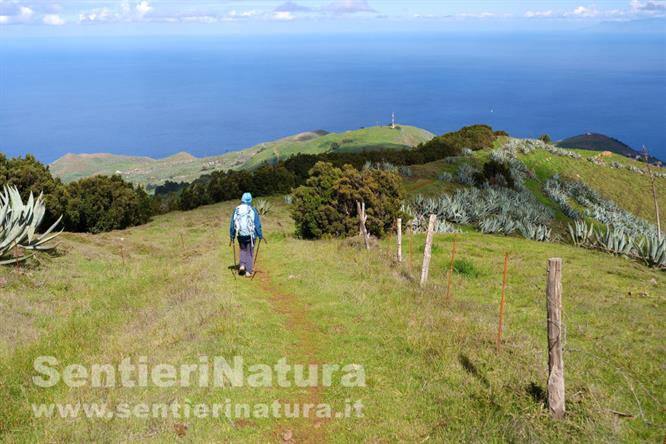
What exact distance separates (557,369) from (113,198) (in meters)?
28.2

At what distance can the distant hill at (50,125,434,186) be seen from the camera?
124 meters

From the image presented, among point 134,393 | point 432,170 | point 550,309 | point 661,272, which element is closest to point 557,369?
point 550,309

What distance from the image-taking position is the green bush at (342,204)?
2414 cm

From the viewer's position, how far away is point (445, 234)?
953 inches

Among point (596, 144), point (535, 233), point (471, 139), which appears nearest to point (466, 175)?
point (535, 233)

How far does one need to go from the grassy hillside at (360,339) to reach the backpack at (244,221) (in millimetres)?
1530

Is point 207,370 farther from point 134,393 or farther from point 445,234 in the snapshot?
point 445,234

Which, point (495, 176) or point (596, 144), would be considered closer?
point (495, 176)

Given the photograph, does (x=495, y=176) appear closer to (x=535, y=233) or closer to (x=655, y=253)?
(x=535, y=233)

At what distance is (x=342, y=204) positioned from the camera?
24.8m

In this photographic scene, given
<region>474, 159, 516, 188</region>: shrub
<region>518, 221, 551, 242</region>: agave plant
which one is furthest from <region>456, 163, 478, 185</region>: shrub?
<region>518, 221, 551, 242</region>: agave plant

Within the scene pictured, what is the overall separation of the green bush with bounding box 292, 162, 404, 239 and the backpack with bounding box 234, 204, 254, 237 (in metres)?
9.83

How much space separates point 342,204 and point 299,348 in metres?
15.6

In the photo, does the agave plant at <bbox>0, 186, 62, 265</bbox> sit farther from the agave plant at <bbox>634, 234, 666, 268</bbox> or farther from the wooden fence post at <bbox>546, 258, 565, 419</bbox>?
the agave plant at <bbox>634, 234, 666, 268</bbox>
